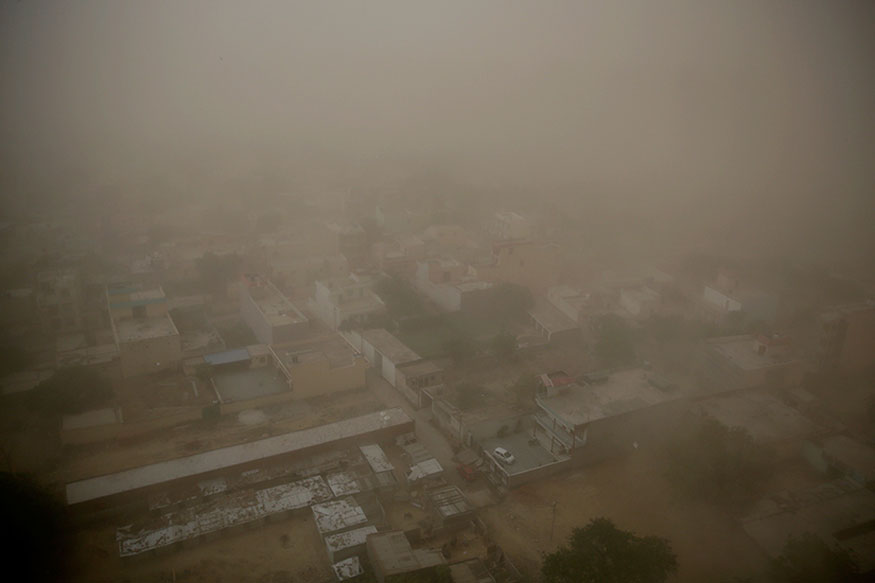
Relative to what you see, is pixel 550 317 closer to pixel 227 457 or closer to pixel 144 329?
pixel 227 457

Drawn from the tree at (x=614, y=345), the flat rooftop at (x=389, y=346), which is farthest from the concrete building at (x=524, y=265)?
the flat rooftop at (x=389, y=346)

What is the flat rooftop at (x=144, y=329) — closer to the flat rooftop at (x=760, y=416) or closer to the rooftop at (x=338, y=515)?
the rooftop at (x=338, y=515)

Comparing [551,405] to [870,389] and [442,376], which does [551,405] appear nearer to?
[442,376]

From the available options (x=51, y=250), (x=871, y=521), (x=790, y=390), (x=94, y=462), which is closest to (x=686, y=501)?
(x=871, y=521)

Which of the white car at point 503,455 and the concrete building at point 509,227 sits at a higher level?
the white car at point 503,455

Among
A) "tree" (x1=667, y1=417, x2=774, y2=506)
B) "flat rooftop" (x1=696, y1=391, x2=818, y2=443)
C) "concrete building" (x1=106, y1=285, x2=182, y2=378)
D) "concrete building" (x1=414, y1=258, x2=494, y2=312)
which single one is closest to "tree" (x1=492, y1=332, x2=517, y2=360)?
"concrete building" (x1=414, y1=258, x2=494, y2=312)

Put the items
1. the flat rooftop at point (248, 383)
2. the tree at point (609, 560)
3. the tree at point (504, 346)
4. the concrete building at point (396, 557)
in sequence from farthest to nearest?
the tree at point (504, 346), the flat rooftop at point (248, 383), the concrete building at point (396, 557), the tree at point (609, 560)

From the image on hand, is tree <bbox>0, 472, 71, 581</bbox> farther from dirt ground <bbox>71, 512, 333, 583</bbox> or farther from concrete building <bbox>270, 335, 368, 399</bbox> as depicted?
concrete building <bbox>270, 335, 368, 399</bbox>
